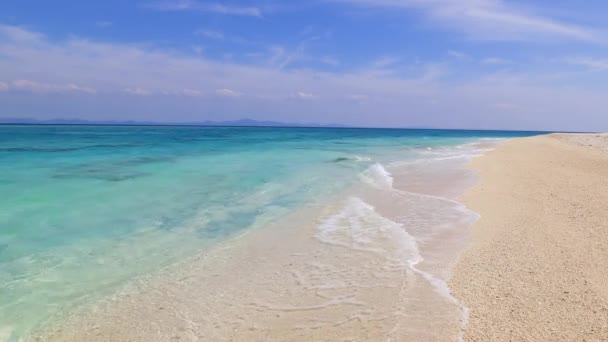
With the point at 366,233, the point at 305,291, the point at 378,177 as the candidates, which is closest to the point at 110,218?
the point at 366,233

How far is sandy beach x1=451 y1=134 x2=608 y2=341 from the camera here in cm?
372

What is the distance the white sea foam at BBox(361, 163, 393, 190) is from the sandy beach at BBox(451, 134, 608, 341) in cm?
316

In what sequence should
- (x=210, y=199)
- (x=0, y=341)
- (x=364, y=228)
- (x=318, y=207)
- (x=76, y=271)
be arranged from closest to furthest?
(x=0, y=341) → (x=76, y=271) → (x=364, y=228) → (x=318, y=207) → (x=210, y=199)

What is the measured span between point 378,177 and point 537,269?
975 centimetres

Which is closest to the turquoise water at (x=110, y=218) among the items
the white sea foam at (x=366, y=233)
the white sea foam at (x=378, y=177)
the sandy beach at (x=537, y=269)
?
the white sea foam at (x=378, y=177)

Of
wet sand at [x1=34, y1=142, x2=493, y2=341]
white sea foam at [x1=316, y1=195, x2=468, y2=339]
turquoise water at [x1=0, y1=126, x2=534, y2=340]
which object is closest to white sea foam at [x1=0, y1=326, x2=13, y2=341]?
turquoise water at [x1=0, y1=126, x2=534, y2=340]

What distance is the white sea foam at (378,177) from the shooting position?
42.3ft

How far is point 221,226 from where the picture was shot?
7898mm

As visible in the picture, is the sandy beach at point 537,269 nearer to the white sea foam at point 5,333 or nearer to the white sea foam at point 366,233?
the white sea foam at point 366,233

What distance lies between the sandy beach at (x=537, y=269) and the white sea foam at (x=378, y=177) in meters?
3.16

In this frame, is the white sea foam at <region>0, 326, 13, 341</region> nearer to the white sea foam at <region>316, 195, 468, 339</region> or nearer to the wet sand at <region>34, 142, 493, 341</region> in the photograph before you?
the wet sand at <region>34, 142, 493, 341</region>

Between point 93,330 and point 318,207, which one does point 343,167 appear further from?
point 93,330

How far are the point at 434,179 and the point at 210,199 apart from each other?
7.99 meters

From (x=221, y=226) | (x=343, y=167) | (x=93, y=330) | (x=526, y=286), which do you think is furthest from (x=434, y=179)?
(x=93, y=330)
